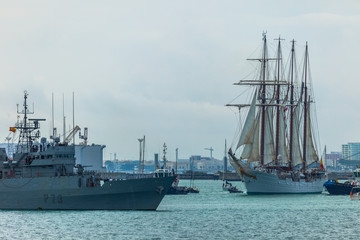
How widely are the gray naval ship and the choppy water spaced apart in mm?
1248

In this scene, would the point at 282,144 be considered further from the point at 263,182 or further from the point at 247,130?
the point at 263,182

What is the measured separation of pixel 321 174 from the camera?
154 m

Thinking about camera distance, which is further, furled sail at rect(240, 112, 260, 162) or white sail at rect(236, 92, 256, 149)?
furled sail at rect(240, 112, 260, 162)

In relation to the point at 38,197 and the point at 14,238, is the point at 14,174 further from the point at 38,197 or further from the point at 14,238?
the point at 14,238

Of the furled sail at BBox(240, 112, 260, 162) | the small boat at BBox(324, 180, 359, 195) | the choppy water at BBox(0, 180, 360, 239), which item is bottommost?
the choppy water at BBox(0, 180, 360, 239)

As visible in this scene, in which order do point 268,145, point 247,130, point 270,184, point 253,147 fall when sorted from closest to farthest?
point 247,130 → point 253,147 → point 270,184 → point 268,145

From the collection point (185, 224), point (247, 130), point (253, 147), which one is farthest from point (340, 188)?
point (185, 224)

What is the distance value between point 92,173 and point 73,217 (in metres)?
7.88

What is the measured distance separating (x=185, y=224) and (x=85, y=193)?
12.3 meters

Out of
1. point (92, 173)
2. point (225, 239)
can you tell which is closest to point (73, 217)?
point (92, 173)

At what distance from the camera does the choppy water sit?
66.8 m

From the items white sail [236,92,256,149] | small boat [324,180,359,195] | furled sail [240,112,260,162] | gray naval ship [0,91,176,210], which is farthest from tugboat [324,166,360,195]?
gray naval ship [0,91,176,210]

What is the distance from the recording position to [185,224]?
249ft

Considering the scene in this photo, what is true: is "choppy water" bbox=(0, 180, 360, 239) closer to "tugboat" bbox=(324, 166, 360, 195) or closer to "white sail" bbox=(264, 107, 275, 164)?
"white sail" bbox=(264, 107, 275, 164)
